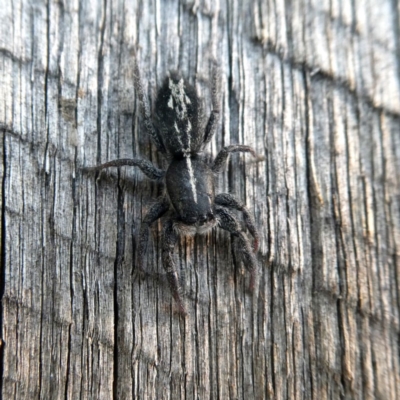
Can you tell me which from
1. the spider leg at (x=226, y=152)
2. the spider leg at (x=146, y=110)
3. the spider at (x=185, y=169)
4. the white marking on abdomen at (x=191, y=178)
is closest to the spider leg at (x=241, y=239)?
the spider at (x=185, y=169)

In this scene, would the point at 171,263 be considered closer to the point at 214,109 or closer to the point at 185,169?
the point at 185,169

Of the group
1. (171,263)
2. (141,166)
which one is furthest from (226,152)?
(171,263)

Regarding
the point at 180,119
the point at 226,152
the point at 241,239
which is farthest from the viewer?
the point at 180,119

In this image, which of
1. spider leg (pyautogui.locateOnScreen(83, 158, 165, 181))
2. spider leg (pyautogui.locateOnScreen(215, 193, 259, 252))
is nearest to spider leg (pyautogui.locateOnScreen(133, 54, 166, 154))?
spider leg (pyautogui.locateOnScreen(83, 158, 165, 181))

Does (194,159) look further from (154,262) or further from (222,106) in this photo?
(154,262)

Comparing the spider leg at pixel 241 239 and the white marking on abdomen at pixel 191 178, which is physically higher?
the white marking on abdomen at pixel 191 178

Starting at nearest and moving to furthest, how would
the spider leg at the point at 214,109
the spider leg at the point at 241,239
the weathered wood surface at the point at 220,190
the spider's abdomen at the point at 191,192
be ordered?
1. the weathered wood surface at the point at 220,190
2. the spider leg at the point at 241,239
3. the spider's abdomen at the point at 191,192
4. the spider leg at the point at 214,109

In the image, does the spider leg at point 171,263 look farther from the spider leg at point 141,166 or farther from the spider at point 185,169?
the spider leg at point 141,166
